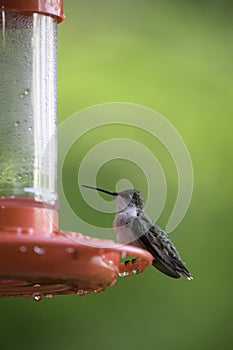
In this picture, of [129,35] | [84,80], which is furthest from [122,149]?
[129,35]

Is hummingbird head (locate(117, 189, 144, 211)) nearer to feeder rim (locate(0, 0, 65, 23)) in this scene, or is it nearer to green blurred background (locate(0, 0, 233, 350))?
feeder rim (locate(0, 0, 65, 23))

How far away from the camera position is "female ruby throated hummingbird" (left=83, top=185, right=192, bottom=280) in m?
5.50

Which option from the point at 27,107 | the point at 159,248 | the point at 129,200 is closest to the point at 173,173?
the point at 159,248

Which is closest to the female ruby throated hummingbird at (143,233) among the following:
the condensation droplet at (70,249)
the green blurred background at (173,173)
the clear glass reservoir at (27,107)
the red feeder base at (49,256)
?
the clear glass reservoir at (27,107)

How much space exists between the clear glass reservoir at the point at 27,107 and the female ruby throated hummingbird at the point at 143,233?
61 cm

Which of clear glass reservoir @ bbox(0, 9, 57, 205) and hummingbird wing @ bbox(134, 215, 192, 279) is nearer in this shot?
clear glass reservoir @ bbox(0, 9, 57, 205)

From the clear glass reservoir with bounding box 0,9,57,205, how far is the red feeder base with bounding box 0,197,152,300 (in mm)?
197

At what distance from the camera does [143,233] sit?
19.0ft

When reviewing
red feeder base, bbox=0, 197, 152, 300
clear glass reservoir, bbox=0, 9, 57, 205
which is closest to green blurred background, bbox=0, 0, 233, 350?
clear glass reservoir, bbox=0, 9, 57, 205

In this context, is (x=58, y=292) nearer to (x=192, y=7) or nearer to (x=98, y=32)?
(x=98, y=32)

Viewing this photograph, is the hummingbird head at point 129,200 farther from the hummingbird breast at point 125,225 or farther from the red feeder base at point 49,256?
the red feeder base at point 49,256

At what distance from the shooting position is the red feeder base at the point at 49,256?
4059 mm

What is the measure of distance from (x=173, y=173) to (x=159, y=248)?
41.3 inches

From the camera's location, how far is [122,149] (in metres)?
5.27
